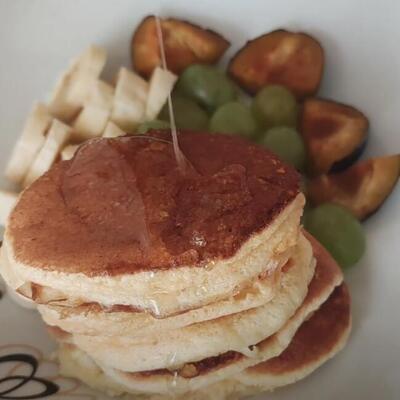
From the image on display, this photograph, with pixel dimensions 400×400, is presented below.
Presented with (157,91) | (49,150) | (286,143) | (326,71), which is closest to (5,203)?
(49,150)

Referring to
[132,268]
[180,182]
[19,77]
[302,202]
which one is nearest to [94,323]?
[132,268]

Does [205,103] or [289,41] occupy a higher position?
[289,41]

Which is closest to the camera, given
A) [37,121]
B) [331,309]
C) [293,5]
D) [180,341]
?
[180,341]

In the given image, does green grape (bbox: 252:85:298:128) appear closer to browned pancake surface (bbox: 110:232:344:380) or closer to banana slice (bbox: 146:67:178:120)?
banana slice (bbox: 146:67:178:120)

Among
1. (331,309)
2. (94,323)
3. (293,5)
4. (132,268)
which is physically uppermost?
(293,5)

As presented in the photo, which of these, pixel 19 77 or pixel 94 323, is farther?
pixel 19 77

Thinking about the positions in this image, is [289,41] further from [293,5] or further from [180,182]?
[180,182]

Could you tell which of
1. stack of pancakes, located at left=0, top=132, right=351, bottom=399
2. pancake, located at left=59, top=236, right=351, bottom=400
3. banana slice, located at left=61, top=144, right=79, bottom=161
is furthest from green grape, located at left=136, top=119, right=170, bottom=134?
pancake, located at left=59, top=236, right=351, bottom=400

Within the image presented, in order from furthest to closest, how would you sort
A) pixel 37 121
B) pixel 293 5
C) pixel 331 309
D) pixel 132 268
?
pixel 293 5
pixel 37 121
pixel 331 309
pixel 132 268
